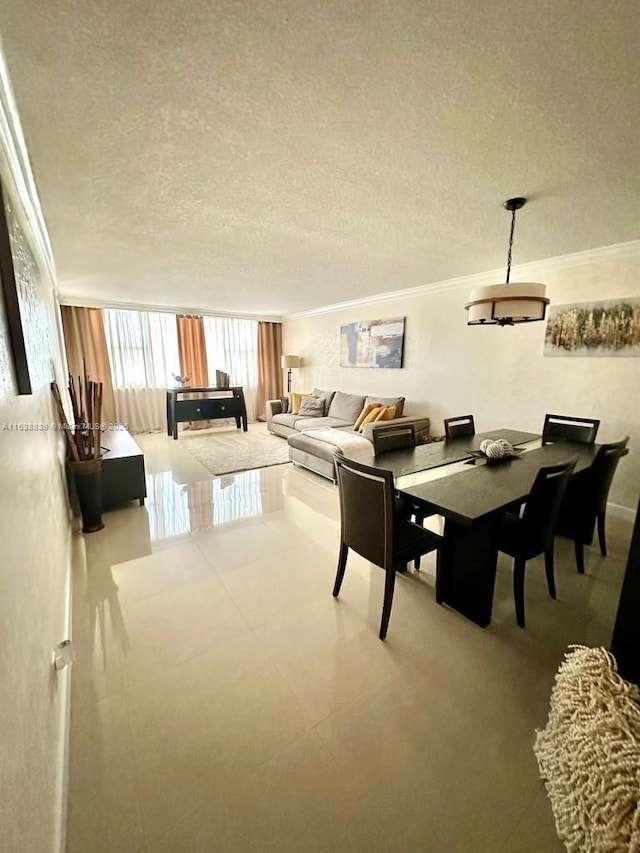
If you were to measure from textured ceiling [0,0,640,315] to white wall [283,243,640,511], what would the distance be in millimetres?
424

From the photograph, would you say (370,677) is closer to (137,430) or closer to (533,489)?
(533,489)

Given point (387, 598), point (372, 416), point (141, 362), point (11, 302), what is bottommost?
point (387, 598)

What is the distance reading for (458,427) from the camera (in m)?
2.98

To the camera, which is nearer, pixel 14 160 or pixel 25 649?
pixel 25 649

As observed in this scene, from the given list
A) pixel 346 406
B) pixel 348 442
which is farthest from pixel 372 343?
pixel 348 442

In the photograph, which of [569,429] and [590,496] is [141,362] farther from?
[590,496]

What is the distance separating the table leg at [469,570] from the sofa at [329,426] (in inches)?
53.3

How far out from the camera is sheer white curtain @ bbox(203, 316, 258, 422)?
22.2 feet

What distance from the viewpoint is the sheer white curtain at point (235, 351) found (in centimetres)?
677

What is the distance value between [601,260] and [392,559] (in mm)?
3256

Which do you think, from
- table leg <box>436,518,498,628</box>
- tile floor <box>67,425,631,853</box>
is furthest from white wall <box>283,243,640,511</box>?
table leg <box>436,518,498,628</box>

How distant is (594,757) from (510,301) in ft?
6.68

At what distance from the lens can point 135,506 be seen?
318 cm

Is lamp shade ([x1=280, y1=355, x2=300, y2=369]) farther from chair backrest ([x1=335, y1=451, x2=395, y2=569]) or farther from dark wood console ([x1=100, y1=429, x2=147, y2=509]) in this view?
chair backrest ([x1=335, y1=451, x2=395, y2=569])
